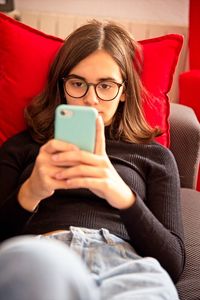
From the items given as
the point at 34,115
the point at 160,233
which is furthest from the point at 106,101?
the point at 160,233

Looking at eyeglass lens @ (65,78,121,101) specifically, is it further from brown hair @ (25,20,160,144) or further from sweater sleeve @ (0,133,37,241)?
sweater sleeve @ (0,133,37,241)

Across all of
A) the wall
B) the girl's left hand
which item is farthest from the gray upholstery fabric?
the wall

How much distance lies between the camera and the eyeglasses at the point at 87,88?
0.95 metres

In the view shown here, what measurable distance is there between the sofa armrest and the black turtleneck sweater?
22 cm

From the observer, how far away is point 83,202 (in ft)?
2.98

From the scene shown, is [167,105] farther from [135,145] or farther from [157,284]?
[157,284]

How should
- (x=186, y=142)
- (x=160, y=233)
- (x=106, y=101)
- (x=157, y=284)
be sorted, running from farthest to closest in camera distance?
1. (x=186, y=142)
2. (x=106, y=101)
3. (x=160, y=233)
4. (x=157, y=284)

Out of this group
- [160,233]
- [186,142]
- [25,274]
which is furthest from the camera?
[186,142]

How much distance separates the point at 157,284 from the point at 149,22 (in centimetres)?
148

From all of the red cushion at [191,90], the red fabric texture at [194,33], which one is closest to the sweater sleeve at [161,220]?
the red cushion at [191,90]

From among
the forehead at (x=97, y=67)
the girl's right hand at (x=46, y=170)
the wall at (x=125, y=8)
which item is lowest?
the girl's right hand at (x=46, y=170)

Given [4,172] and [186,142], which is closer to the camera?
[4,172]

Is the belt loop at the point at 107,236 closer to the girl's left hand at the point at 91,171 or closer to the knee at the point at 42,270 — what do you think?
the girl's left hand at the point at 91,171

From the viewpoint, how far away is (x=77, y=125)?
703 mm
